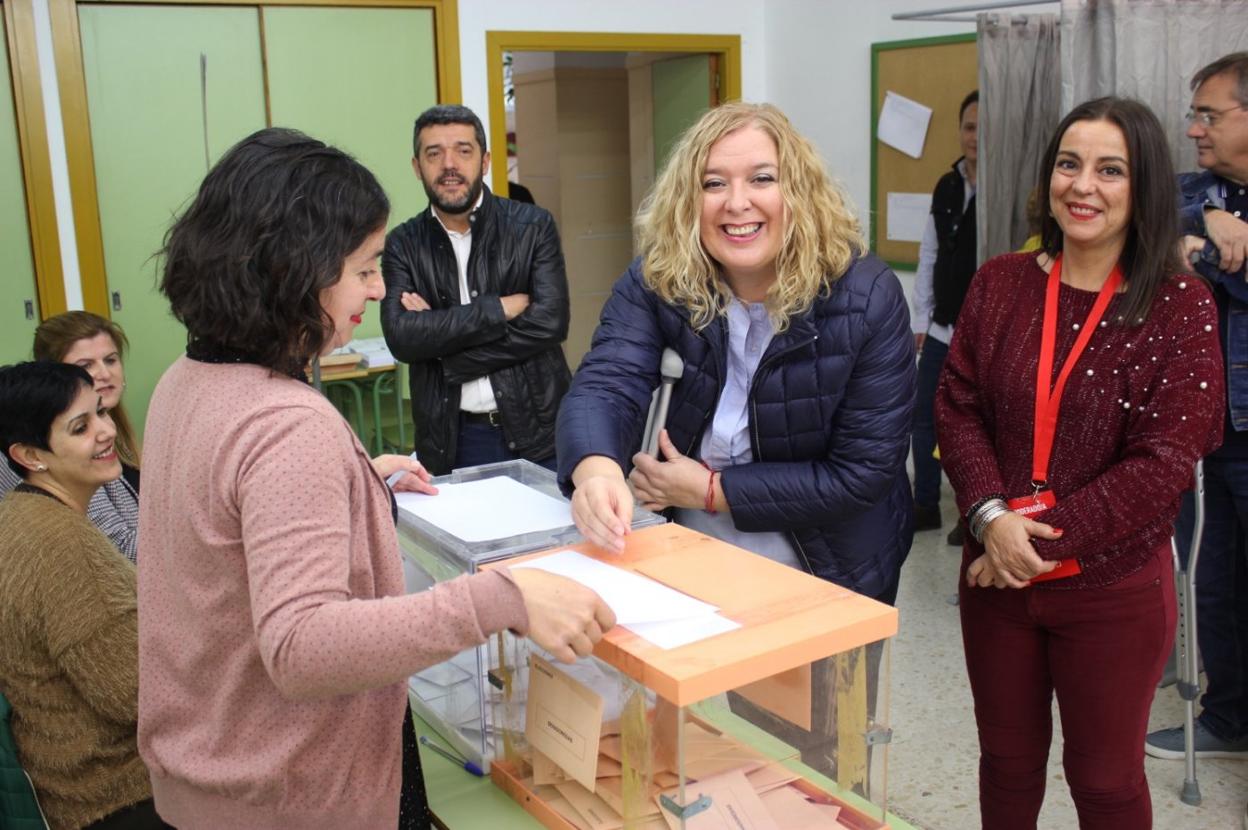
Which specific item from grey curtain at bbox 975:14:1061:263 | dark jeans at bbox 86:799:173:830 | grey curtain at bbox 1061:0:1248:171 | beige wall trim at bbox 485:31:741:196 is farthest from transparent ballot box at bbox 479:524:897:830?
beige wall trim at bbox 485:31:741:196

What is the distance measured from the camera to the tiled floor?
259 centimetres

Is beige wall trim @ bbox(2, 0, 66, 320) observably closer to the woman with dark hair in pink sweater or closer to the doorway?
the doorway

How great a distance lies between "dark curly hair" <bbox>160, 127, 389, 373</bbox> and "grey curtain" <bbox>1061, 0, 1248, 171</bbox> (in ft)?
8.67

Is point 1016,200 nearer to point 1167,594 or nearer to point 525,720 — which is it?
point 1167,594

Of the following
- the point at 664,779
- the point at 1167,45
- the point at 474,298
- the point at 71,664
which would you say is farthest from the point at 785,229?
the point at 1167,45

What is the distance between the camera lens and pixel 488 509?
1.63 m

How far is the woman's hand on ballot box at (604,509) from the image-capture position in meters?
1.40

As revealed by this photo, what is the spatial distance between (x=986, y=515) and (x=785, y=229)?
2.12 feet

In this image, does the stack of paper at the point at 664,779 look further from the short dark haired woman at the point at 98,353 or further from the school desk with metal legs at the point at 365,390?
the school desk with metal legs at the point at 365,390

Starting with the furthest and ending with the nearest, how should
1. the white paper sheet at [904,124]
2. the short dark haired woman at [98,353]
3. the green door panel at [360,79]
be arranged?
1. the white paper sheet at [904,124]
2. the green door panel at [360,79]
3. the short dark haired woman at [98,353]

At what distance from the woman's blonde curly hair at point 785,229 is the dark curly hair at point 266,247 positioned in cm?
76

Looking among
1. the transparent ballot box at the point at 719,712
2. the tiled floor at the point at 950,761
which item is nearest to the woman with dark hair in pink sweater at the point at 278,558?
the transparent ballot box at the point at 719,712

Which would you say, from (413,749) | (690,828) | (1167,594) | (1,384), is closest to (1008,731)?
(1167,594)

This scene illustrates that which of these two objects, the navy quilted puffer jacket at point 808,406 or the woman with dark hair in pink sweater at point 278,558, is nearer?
the woman with dark hair in pink sweater at point 278,558
